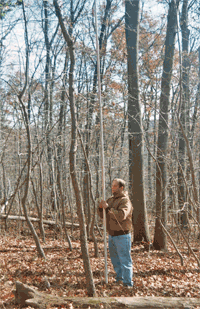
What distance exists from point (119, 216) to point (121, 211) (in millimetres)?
86

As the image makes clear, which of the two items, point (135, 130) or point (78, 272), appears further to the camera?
point (135, 130)

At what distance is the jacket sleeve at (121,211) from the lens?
4.39 metres

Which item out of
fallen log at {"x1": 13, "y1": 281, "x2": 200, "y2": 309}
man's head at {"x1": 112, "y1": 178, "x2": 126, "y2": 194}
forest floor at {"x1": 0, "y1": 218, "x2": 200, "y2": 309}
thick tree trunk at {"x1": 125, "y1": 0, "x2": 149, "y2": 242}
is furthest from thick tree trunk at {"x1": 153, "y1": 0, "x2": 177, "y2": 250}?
fallen log at {"x1": 13, "y1": 281, "x2": 200, "y2": 309}

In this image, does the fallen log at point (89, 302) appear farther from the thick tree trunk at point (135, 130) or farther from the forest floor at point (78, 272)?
the thick tree trunk at point (135, 130)

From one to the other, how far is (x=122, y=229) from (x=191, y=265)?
10.1 ft

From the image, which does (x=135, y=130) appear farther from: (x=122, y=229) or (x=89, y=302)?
(x=89, y=302)

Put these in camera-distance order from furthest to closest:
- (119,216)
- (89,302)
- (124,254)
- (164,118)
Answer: (164,118) → (124,254) → (119,216) → (89,302)

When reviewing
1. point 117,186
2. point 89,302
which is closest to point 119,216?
point 117,186

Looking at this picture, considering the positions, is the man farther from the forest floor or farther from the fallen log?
the fallen log

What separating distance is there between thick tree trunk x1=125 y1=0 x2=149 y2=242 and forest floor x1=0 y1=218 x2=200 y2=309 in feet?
2.37

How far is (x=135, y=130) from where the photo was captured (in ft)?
27.0

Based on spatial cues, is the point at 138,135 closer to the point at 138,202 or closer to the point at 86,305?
the point at 138,202

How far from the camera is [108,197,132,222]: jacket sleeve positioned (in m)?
4.39

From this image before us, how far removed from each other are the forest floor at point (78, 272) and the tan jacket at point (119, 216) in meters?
0.72
